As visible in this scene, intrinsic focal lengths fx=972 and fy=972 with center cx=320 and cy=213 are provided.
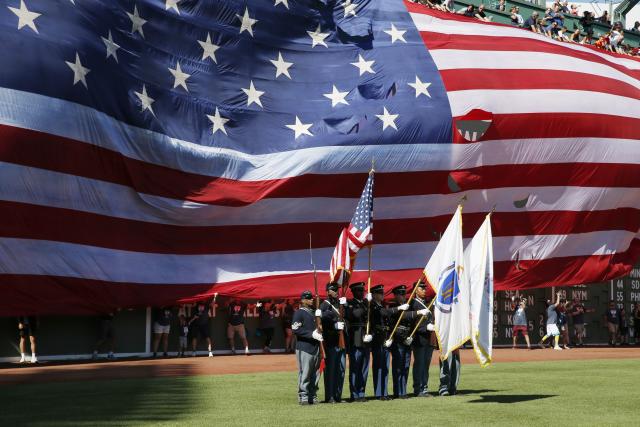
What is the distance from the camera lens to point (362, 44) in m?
26.2

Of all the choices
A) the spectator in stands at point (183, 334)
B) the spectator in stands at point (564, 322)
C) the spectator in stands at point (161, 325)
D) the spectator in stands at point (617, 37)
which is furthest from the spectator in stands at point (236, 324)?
the spectator in stands at point (617, 37)

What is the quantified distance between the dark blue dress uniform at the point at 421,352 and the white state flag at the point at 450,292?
0.55 metres

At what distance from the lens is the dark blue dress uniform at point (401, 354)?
16.2m

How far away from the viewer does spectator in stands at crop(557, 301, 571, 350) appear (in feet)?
108

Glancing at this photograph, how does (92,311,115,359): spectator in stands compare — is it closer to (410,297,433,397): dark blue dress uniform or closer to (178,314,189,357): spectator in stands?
(178,314,189,357): spectator in stands

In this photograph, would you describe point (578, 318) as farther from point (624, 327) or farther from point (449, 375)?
point (449, 375)

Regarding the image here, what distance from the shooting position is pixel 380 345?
1620 centimetres

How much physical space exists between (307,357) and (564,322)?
2055 centimetres

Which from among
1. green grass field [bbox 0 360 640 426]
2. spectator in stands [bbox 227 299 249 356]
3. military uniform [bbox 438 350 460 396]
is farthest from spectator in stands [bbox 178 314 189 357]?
military uniform [bbox 438 350 460 396]

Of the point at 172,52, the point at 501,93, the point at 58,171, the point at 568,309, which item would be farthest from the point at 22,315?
the point at 568,309

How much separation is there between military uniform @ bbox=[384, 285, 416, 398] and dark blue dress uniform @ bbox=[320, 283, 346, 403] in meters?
1.03

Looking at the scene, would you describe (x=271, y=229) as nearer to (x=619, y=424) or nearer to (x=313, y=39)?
(x=313, y=39)

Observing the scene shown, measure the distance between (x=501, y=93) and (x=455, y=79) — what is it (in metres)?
1.29

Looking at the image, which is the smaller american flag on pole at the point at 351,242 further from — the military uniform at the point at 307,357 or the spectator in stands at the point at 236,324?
the spectator in stands at the point at 236,324
